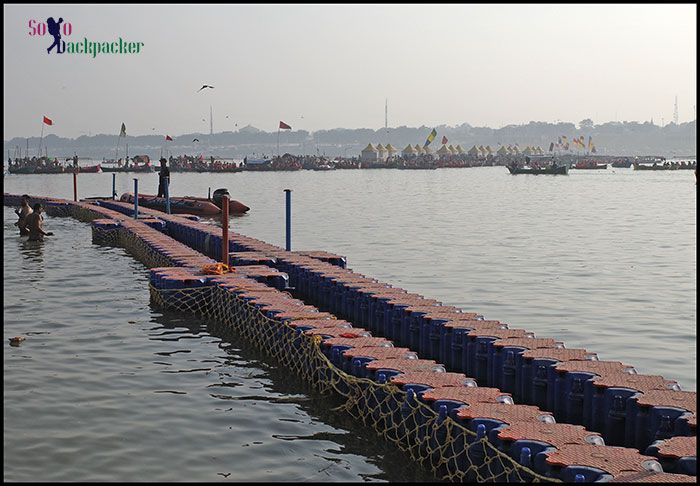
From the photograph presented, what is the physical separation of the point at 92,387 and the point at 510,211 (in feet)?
168

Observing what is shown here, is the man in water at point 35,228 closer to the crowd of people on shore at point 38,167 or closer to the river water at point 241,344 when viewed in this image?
the river water at point 241,344

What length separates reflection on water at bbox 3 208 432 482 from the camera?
12.6 m

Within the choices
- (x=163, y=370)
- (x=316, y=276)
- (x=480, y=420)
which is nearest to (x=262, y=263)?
(x=316, y=276)

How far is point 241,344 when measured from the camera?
19.6m

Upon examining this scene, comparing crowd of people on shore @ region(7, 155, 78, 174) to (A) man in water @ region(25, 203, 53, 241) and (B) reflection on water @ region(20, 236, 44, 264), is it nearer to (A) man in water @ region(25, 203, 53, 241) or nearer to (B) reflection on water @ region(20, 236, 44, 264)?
(B) reflection on water @ region(20, 236, 44, 264)

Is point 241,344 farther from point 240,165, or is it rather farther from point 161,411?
point 240,165

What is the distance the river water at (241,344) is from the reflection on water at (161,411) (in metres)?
0.04


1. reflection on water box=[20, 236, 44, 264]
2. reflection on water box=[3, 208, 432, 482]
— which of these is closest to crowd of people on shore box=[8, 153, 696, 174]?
reflection on water box=[20, 236, 44, 264]

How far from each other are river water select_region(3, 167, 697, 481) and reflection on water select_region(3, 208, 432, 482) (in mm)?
39

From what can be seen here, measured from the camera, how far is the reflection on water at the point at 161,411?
41.2 ft

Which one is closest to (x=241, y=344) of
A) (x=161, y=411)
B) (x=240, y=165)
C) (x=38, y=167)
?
(x=161, y=411)

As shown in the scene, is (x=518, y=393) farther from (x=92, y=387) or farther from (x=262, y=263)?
(x=262, y=263)

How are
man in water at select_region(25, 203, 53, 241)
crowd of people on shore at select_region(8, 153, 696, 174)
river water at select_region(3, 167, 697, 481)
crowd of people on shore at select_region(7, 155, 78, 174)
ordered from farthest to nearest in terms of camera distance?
crowd of people on shore at select_region(8, 153, 696, 174) < crowd of people on shore at select_region(7, 155, 78, 174) < man in water at select_region(25, 203, 53, 241) < river water at select_region(3, 167, 697, 481)

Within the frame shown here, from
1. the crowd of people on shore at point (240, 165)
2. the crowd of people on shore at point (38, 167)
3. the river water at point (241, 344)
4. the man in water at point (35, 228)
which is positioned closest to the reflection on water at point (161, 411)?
the river water at point (241, 344)
